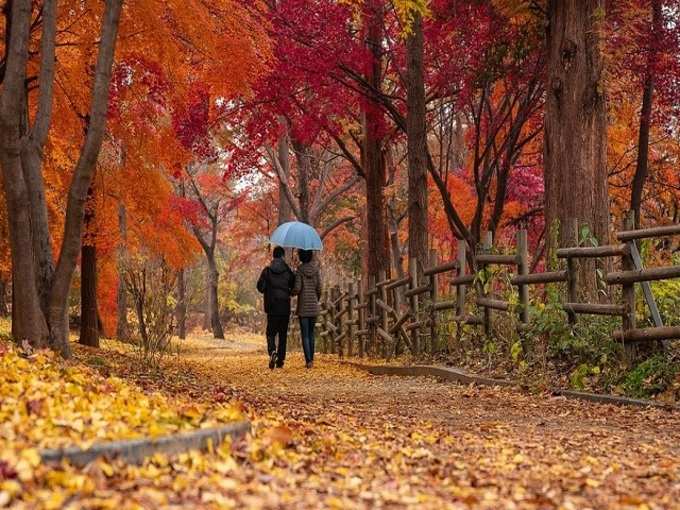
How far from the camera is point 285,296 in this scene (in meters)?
12.2

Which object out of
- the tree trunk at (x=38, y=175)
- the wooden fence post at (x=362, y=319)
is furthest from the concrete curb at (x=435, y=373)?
the tree trunk at (x=38, y=175)

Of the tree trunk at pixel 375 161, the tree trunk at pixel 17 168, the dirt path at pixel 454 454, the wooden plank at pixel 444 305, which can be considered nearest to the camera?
the dirt path at pixel 454 454

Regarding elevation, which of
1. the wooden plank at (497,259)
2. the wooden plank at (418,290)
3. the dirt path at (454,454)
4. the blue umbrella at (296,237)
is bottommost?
the dirt path at (454,454)

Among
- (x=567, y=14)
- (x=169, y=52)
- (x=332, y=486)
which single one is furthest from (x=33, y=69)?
(x=332, y=486)

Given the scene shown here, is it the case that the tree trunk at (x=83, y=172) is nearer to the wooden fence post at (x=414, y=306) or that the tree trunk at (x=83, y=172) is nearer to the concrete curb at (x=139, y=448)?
the concrete curb at (x=139, y=448)

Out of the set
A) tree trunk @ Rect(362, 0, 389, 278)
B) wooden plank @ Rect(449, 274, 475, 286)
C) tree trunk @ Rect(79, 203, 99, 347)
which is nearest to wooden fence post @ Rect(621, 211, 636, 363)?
wooden plank @ Rect(449, 274, 475, 286)

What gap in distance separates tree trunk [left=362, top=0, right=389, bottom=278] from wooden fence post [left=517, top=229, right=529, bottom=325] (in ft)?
21.8

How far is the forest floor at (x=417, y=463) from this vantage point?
3.21 m

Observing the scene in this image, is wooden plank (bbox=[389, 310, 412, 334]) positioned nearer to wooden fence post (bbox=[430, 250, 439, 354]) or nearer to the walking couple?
wooden fence post (bbox=[430, 250, 439, 354])

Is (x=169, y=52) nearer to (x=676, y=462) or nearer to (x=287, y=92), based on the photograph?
(x=287, y=92)

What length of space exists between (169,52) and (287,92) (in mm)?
5241

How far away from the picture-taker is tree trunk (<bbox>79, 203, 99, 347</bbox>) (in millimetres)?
15141

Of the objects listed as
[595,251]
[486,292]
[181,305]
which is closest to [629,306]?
[595,251]

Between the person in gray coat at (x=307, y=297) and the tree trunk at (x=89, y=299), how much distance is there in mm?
4369
